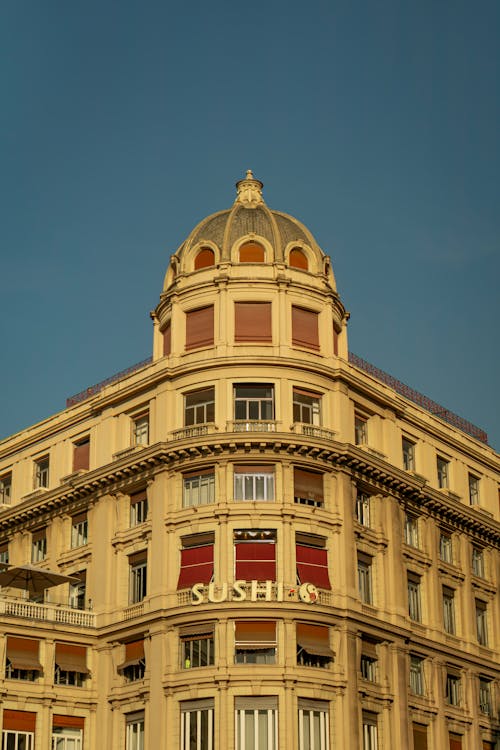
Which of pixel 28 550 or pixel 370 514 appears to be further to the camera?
pixel 28 550

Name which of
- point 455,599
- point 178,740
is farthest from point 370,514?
point 178,740

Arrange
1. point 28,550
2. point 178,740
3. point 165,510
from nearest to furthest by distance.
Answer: point 178,740 < point 165,510 < point 28,550

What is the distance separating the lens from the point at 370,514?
241ft

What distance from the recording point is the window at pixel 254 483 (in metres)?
68.2

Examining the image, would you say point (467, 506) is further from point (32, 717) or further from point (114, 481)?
point (32, 717)

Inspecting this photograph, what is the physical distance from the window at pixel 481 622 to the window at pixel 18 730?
2783 centimetres

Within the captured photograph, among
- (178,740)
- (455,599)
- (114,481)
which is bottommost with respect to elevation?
(178,740)

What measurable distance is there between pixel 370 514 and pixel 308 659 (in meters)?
10.7

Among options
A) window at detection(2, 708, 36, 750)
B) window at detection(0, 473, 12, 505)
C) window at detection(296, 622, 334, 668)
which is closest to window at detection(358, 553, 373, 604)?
window at detection(296, 622, 334, 668)

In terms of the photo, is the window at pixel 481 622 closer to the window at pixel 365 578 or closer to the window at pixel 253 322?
the window at pixel 365 578

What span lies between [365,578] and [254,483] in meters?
8.40

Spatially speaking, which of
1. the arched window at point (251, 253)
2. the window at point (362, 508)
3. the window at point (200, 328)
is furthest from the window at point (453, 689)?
the arched window at point (251, 253)

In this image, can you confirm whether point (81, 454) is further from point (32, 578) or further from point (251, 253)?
point (251, 253)

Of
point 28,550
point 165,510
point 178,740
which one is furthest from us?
point 28,550
